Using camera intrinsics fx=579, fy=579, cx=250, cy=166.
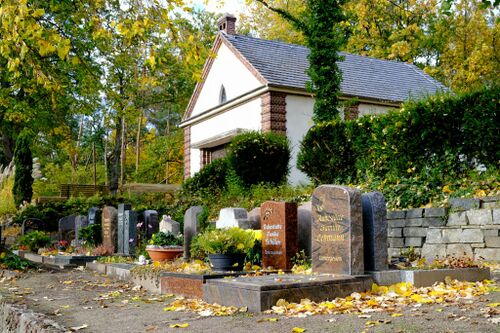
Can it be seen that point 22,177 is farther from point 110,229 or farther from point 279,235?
point 279,235

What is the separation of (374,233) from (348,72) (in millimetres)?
18860

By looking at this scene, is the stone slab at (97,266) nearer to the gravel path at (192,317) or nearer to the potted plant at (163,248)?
the potted plant at (163,248)

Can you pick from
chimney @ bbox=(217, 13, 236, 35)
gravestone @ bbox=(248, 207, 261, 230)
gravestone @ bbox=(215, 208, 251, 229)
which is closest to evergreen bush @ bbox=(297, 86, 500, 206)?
gravestone @ bbox=(248, 207, 261, 230)

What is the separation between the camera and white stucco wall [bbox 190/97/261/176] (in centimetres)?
2305

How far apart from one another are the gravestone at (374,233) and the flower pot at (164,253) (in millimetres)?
5007

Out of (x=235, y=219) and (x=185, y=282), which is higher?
(x=235, y=219)

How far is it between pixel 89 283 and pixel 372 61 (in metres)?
21.4

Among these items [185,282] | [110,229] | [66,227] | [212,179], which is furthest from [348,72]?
[185,282]

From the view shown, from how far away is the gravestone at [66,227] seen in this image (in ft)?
68.2

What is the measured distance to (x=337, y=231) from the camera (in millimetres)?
7582

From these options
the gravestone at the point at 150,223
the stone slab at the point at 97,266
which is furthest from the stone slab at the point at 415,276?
the gravestone at the point at 150,223

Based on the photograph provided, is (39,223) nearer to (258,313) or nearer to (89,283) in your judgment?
(89,283)

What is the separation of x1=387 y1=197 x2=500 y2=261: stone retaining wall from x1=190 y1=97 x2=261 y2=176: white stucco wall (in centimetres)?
1100

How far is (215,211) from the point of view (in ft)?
60.5
